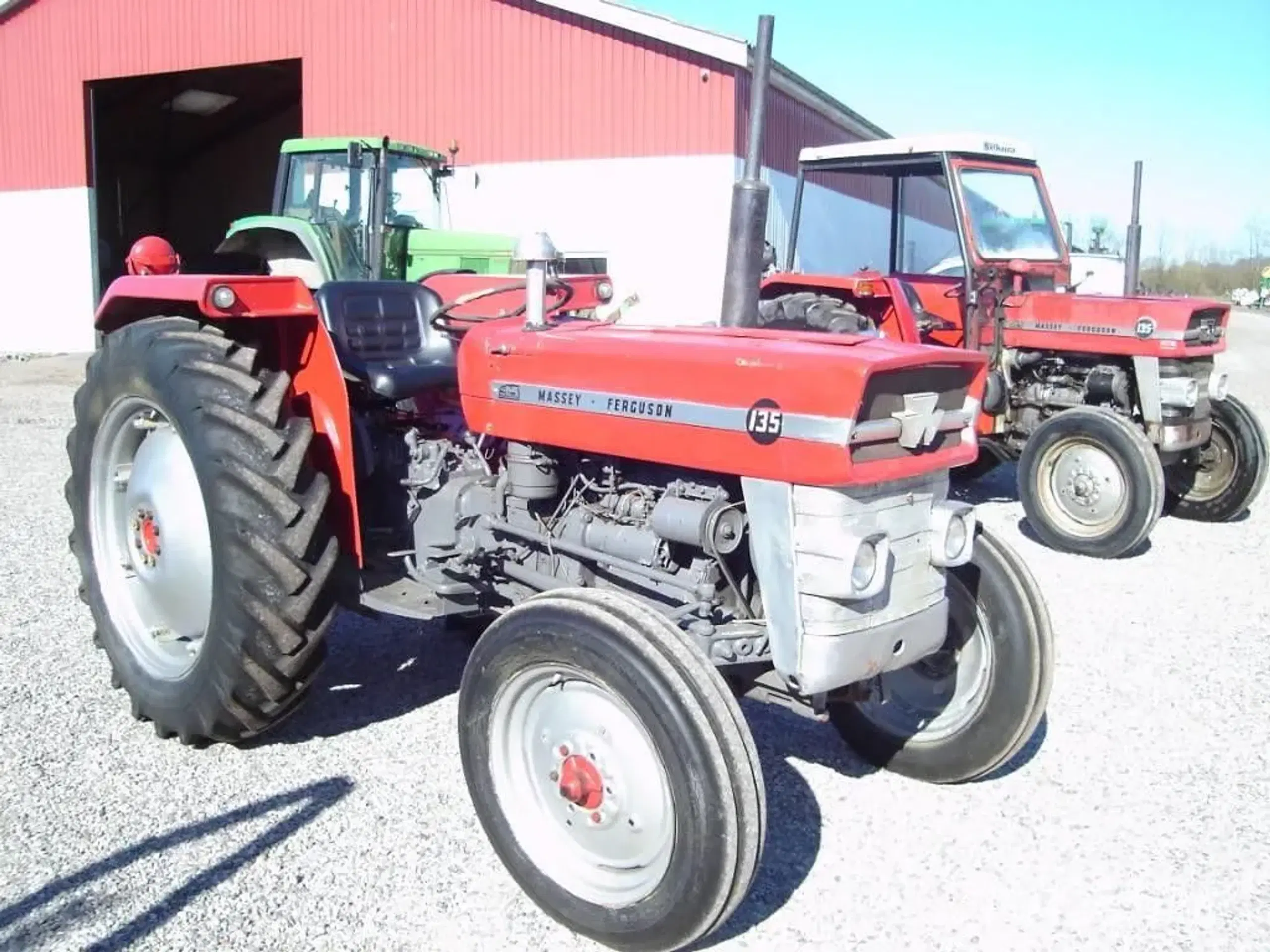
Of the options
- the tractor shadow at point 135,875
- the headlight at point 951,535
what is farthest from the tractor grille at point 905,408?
the tractor shadow at point 135,875

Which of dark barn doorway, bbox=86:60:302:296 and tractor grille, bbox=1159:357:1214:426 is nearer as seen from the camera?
tractor grille, bbox=1159:357:1214:426

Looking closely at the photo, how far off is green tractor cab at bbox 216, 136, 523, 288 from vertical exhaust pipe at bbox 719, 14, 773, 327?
6892 millimetres

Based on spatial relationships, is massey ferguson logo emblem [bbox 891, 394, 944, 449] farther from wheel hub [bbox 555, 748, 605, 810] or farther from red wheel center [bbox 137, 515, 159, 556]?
red wheel center [bbox 137, 515, 159, 556]

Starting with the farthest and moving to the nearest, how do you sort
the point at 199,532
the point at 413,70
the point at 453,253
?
1. the point at 413,70
2. the point at 453,253
3. the point at 199,532

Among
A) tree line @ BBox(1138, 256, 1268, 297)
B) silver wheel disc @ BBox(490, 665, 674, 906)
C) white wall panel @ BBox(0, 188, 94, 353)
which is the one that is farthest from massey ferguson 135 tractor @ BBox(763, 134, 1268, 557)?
tree line @ BBox(1138, 256, 1268, 297)

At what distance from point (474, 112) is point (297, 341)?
10.4 meters

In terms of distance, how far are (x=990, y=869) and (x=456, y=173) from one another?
11648 millimetres

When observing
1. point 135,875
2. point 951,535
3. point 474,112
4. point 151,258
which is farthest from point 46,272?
point 951,535

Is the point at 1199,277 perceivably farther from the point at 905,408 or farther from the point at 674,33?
the point at 905,408

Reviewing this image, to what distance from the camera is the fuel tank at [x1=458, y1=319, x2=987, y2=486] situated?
2240 mm

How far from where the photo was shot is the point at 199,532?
10.2 feet

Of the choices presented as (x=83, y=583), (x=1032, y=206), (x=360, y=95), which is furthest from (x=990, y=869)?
(x=360, y=95)

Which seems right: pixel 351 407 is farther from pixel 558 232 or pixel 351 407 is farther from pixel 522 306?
pixel 558 232

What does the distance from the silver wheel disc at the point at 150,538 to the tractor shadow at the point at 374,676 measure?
15.8 inches
